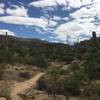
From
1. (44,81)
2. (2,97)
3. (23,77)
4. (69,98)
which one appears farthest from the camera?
(23,77)

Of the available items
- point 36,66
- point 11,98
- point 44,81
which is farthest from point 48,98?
point 36,66

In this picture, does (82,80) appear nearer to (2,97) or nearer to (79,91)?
(79,91)

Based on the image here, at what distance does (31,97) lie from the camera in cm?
1931

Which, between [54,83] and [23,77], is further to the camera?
[23,77]

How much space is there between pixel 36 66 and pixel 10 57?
418 centimetres

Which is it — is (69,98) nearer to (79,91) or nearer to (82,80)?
(79,91)

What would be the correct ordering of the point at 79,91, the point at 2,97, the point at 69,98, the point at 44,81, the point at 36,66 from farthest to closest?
the point at 36,66 < the point at 44,81 < the point at 79,91 < the point at 69,98 < the point at 2,97

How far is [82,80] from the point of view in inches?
973

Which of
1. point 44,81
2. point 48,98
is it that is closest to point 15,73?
point 44,81

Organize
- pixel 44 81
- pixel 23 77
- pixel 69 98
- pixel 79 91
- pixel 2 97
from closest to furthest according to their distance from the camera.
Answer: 1. pixel 2 97
2. pixel 69 98
3. pixel 79 91
4. pixel 44 81
5. pixel 23 77

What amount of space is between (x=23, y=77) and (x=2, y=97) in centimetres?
1197

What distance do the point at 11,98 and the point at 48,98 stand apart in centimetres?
260

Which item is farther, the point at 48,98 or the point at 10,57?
the point at 10,57

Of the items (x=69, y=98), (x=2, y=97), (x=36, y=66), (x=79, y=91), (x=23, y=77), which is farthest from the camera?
(x=36, y=66)
